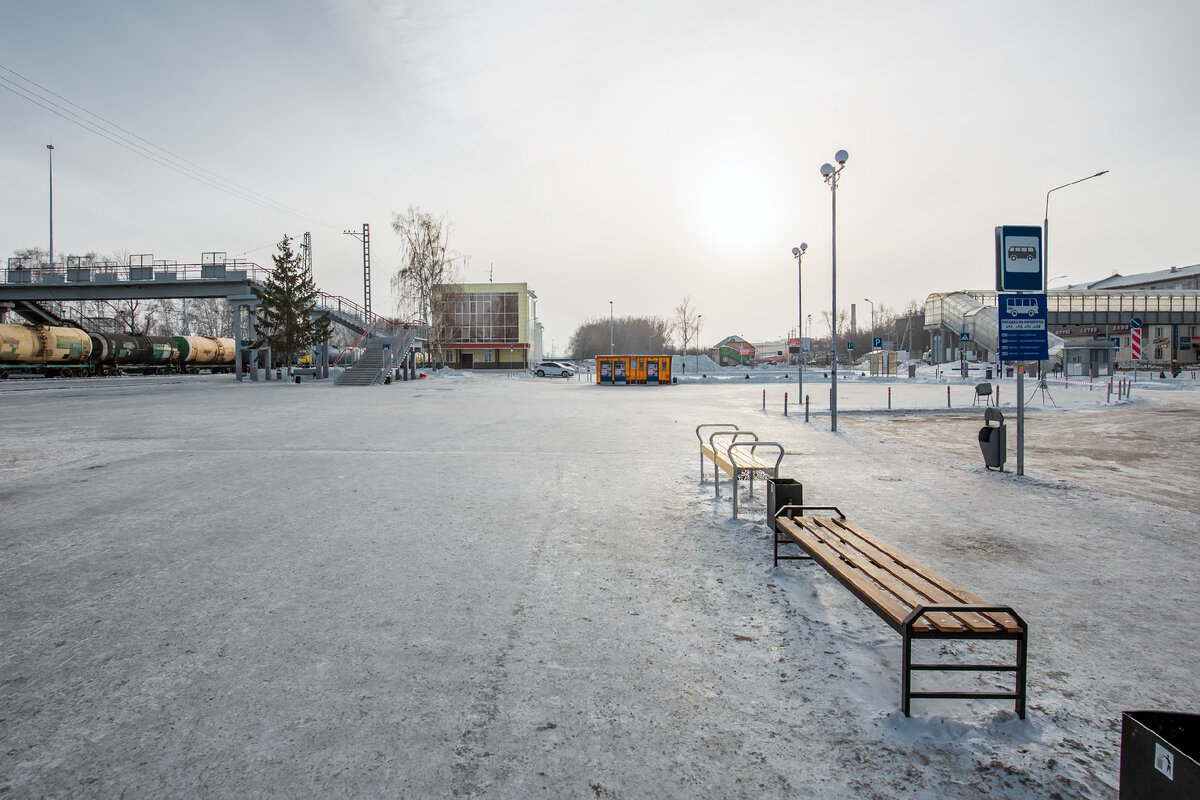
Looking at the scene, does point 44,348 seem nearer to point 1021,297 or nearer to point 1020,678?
point 1021,297

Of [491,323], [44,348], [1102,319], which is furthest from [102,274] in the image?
[1102,319]

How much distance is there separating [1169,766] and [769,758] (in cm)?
144

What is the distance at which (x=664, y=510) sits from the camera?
24.8 feet

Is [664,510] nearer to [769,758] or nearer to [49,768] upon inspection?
[769,758]

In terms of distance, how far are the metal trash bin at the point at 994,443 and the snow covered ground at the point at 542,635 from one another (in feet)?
0.79

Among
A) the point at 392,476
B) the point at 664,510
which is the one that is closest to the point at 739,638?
the point at 664,510

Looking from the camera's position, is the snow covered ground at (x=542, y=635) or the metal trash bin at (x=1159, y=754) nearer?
the metal trash bin at (x=1159, y=754)

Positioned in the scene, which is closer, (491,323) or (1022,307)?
(1022,307)

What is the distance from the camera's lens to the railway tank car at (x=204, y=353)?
51.4m

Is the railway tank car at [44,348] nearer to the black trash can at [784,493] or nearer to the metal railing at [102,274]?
the metal railing at [102,274]

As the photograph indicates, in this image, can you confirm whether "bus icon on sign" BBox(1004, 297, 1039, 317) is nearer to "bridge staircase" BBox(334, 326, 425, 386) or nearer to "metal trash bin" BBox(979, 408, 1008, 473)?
"metal trash bin" BBox(979, 408, 1008, 473)

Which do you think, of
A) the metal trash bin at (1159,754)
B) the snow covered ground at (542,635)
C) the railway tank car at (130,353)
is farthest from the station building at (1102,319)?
the railway tank car at (130,353)

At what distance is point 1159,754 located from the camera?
207cm

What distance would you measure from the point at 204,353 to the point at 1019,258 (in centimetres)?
5977
